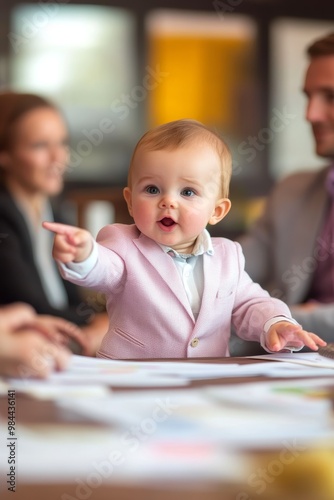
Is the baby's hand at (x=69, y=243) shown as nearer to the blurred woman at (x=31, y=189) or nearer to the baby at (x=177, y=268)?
the baby at (x=177, y=268)

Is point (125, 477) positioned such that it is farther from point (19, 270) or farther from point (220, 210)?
point (19, 270)

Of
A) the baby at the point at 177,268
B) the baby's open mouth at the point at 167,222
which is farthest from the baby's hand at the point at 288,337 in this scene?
the baby's open mouth at the point at 167,222

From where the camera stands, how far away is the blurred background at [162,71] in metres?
3.08

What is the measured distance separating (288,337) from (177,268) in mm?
90

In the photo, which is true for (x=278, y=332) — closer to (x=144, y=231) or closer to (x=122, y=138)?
(x=144, y=231)

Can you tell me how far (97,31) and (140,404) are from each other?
2.82 meters

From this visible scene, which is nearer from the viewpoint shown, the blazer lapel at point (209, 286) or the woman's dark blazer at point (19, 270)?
the blazer lapel at point (209, 286)

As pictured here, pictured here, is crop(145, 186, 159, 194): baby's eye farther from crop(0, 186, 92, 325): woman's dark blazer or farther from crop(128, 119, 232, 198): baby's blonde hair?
crop(0, 186, 92, 325): woman's dark blazer

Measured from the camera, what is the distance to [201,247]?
0.57m

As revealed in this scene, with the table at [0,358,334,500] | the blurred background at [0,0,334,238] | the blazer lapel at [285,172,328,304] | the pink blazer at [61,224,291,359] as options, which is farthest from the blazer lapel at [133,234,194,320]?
the blurred background at [0,0,334,238]

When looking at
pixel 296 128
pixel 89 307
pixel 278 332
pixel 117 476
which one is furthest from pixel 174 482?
pixel 296 128

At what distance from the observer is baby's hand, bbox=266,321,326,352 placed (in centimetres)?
55

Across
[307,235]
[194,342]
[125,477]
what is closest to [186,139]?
[194,342]

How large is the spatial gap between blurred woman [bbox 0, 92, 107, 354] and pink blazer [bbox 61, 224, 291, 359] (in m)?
0.58
